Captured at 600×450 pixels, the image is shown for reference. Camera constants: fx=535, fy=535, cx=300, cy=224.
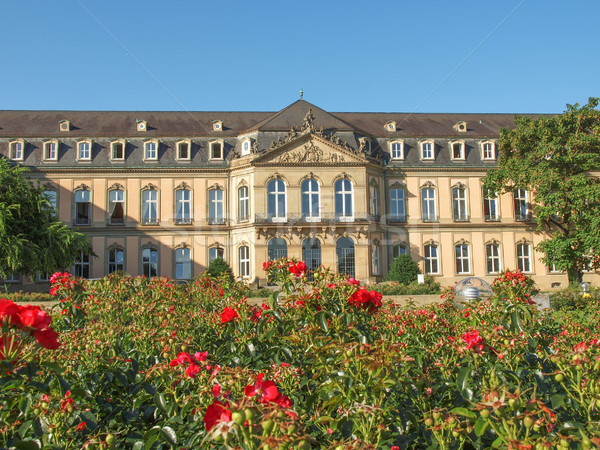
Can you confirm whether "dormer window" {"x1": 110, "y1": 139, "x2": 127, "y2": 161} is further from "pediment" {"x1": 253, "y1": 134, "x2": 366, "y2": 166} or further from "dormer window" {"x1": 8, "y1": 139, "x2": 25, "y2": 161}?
"pediment" {"x1": 253, "y1": 134, "x2": 366, "y2": 166}

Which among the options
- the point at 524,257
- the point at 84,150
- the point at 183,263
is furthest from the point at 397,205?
the point at 84,150

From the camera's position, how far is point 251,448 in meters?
2.37

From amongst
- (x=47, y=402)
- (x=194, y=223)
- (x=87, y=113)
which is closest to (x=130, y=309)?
(x=47, y=402)

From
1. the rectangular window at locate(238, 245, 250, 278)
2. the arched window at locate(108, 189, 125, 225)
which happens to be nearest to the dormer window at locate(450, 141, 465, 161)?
the rectangular window at locate(238, 245, 250, 278)

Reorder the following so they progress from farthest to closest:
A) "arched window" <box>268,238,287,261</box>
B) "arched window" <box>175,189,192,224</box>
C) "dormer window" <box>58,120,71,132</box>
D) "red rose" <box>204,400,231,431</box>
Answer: "dormer window" <box>58,120,71,132</box>, "arched window" <box>175,189,192,224</box>, "arched window" <box>268,238,287,261</box>, "red rose" <box>204,400,231,431</box>

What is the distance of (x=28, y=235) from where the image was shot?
27.2 m

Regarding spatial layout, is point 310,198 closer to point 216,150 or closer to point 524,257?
point 216,150

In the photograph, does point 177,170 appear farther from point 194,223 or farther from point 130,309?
point 130,309

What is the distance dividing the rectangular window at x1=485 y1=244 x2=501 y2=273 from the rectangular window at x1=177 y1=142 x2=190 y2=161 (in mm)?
21346

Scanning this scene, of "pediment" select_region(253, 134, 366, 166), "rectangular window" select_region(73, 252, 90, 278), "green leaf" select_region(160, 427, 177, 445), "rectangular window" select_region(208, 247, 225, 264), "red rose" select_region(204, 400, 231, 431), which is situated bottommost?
"green leaf" select_region(160, 427, 177, 445)

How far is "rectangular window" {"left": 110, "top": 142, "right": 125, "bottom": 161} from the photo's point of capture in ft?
117

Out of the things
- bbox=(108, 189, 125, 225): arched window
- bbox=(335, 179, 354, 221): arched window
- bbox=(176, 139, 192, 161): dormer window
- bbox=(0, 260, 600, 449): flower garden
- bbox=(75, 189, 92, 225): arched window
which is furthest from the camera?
bbox=(176, 139, 192, 161): dormer window

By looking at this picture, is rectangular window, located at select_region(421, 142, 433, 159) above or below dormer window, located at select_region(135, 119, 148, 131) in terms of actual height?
below

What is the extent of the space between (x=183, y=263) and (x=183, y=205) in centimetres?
390
